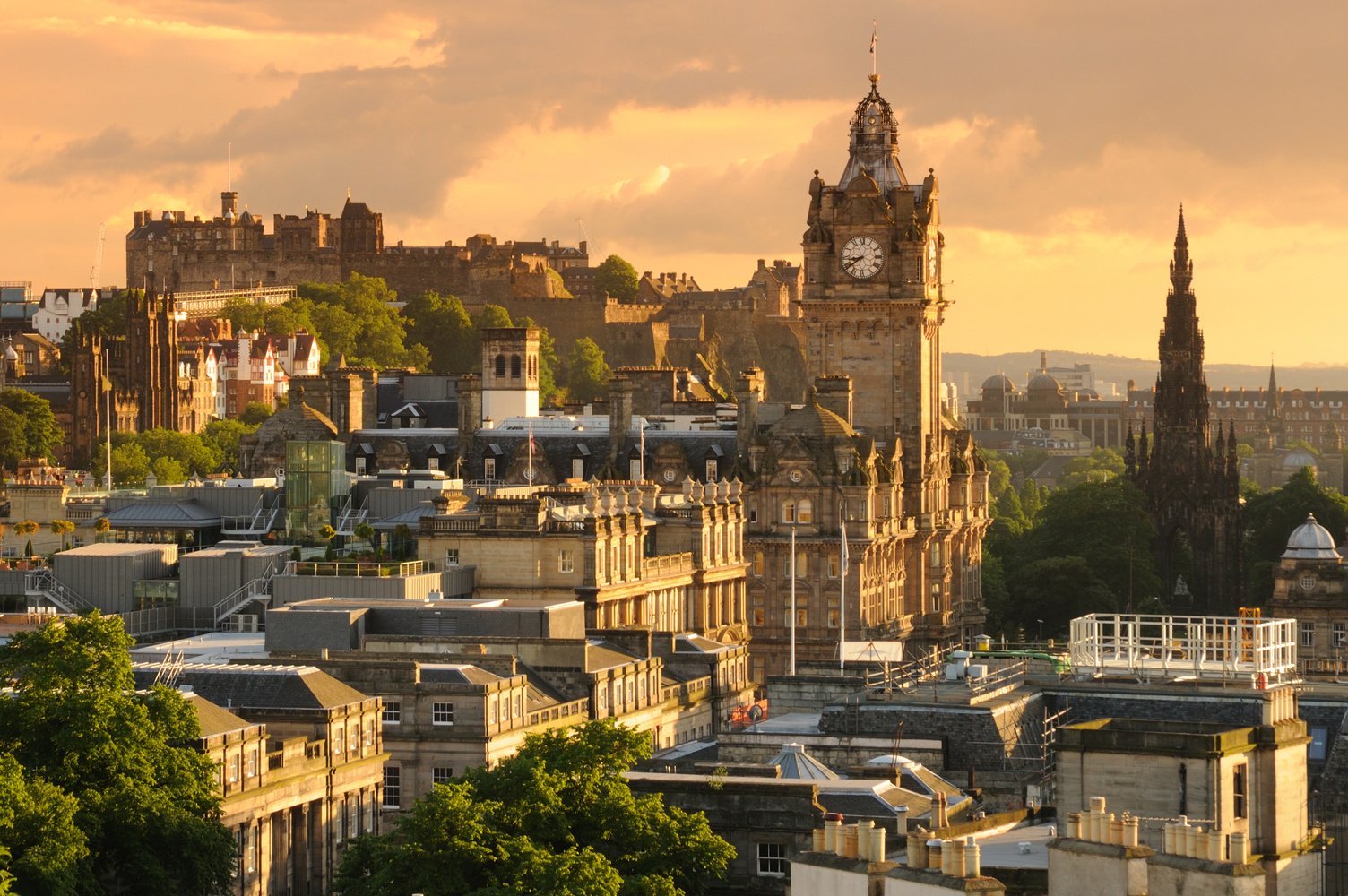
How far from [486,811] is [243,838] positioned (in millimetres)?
9842

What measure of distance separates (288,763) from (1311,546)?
89.8 meters

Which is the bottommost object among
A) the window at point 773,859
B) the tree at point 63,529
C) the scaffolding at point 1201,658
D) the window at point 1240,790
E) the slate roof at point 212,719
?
the window at point 773,859

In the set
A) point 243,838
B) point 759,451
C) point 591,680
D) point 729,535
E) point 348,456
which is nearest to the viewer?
point 243,838

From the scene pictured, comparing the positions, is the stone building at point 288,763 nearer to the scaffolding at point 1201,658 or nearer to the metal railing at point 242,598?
the scaffolding at point 1201,658

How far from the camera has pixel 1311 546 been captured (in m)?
168

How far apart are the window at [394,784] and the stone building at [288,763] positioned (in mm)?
574

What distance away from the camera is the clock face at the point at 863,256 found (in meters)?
178

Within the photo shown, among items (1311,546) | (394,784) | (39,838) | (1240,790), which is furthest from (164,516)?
(1240,790)

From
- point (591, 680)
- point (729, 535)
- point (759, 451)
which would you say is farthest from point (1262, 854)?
point (759, 451)

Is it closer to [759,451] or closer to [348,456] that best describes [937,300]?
[759,451]

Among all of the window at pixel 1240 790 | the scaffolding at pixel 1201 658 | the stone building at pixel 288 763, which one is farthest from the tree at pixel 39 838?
the scaffolding at pixel 1201 658

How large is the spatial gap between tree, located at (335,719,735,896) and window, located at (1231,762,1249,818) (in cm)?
1663

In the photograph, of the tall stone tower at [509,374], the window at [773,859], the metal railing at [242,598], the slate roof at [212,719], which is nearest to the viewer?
the window at [773,859]

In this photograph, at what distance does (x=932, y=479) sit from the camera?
17888 centimetres
